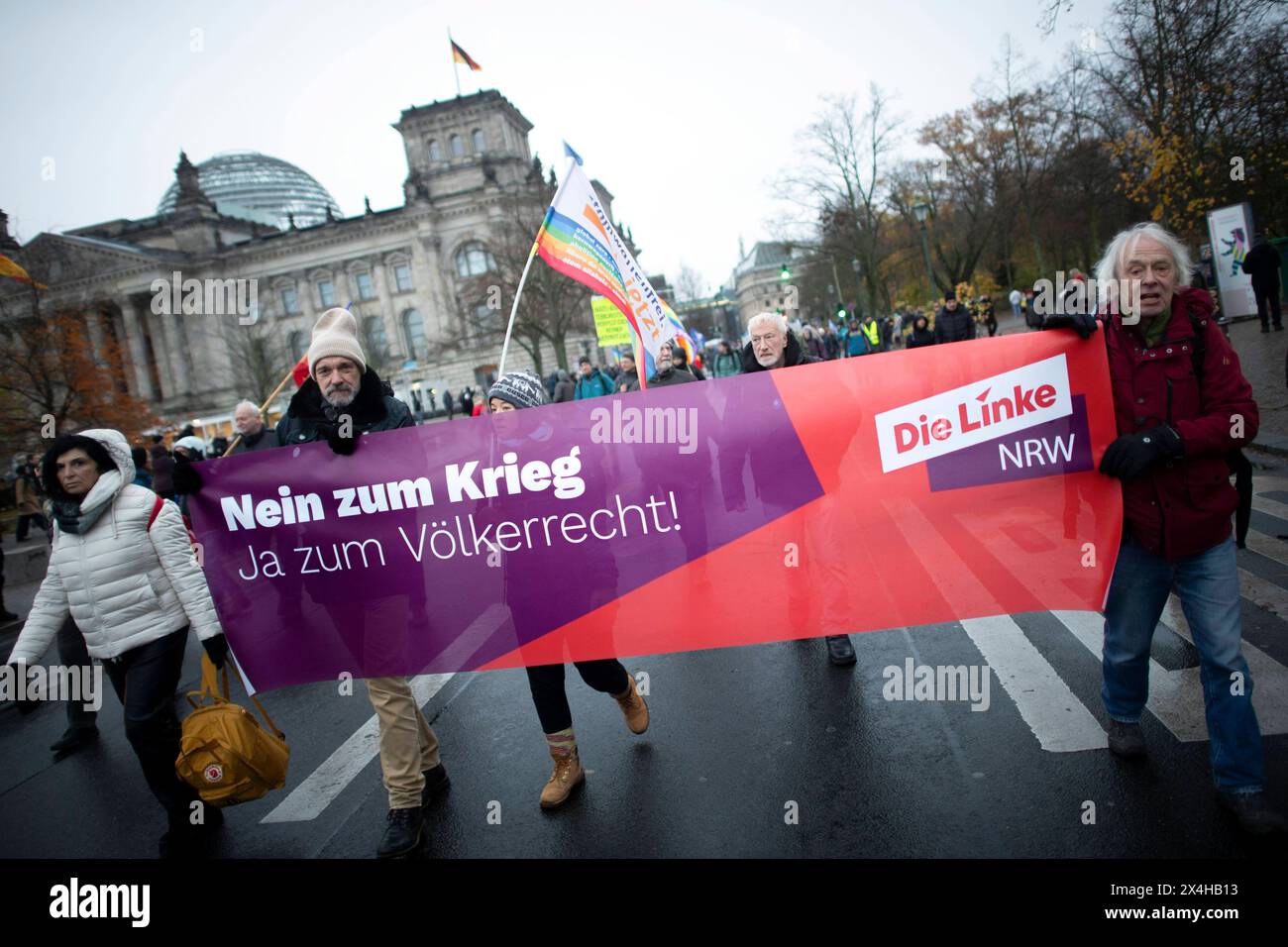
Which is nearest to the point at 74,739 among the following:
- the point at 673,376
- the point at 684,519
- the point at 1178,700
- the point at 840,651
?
the point at 684,519

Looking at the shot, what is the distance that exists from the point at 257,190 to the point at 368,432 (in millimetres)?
113158

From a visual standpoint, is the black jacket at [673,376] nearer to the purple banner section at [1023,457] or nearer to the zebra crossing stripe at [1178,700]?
the zebra crossing stripe at [1178,700]

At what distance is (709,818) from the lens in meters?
3.43

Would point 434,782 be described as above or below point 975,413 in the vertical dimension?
below

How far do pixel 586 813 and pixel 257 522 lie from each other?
7.00ft

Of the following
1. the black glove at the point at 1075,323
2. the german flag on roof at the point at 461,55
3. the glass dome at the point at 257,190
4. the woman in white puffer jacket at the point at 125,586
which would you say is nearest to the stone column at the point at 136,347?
the glass dome at the point at 257,190

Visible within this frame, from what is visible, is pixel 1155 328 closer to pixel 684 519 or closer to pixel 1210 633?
pixel 1210 633

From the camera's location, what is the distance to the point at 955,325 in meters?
13.9

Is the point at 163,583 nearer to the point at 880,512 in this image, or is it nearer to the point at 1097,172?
the point at 880,512

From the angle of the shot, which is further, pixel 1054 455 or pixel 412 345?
pixel 412 345

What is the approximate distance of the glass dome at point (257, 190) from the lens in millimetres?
97438

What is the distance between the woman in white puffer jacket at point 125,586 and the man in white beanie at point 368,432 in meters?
0.76

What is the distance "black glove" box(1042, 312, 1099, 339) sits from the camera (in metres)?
3.28

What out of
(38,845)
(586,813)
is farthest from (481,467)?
(38,845)
